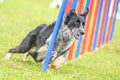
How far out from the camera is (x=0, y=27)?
16094 millimetres

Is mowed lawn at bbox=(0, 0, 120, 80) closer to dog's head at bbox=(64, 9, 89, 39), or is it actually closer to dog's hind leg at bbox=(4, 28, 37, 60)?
dog's hind leg at bbox=(4, 28, 37, 60)

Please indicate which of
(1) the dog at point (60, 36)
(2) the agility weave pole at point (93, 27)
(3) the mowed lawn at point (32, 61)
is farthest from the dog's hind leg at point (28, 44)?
(2) the agility weave pole at point (93, 27)

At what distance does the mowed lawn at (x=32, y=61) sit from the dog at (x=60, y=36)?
317mm

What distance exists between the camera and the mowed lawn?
320 inches

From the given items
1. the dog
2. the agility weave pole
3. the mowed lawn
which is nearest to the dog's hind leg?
the dog

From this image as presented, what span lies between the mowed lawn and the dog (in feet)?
1.04

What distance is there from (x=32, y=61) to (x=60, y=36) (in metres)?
1.42

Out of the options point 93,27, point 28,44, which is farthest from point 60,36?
point 93,27

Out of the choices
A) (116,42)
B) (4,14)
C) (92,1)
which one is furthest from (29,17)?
(92,1)

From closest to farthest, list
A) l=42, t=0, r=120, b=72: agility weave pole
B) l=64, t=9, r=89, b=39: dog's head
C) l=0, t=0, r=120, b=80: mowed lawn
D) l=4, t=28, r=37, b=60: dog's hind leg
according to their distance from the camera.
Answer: l=0, t=0, r=120, b=80: mowed lawn → l=64, t=9, r=89, b=39: dog's head → l=4, t=28, r=37, b=60: dog's hind leg → l=42, t=0, r=120, b=72: agility weave pole

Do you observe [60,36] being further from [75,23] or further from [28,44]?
[28,44]

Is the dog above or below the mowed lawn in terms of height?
above

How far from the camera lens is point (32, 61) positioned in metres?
10.0

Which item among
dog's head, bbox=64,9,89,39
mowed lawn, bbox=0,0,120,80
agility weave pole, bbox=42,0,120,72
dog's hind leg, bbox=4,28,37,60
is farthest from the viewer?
agility weave pole, bbox=42,0,120,72
